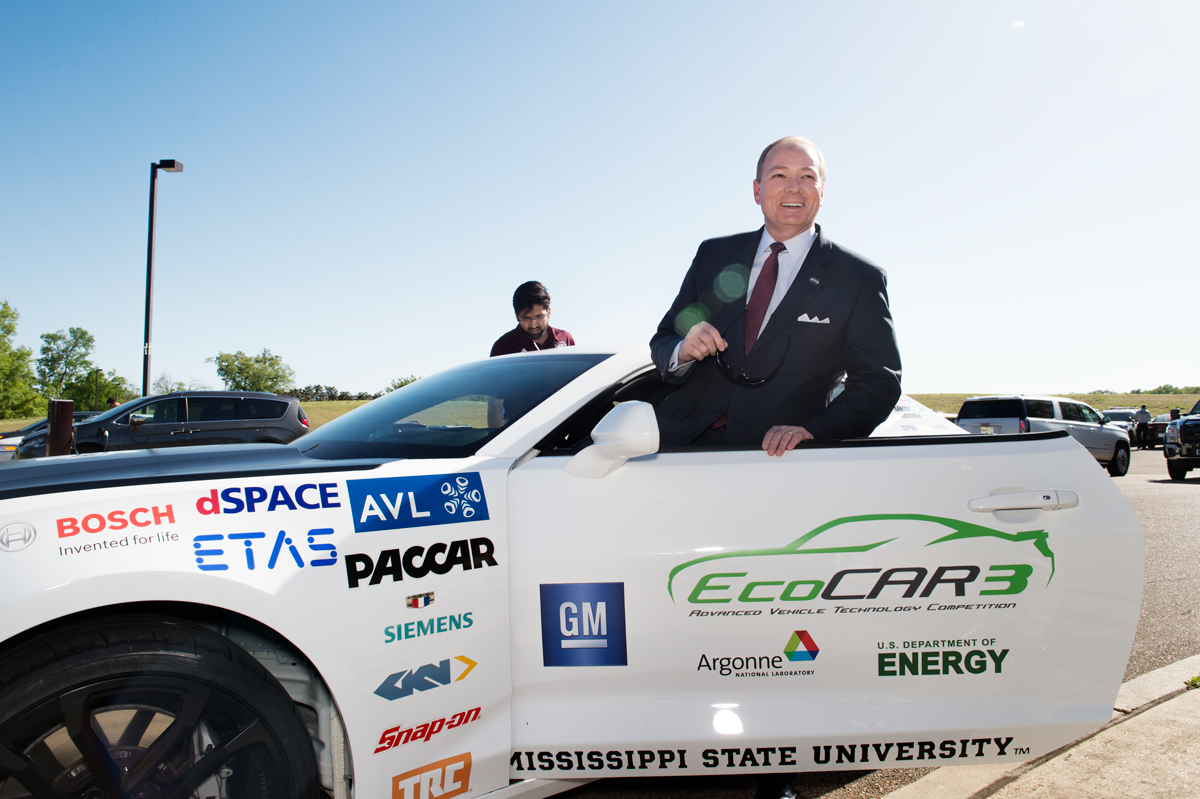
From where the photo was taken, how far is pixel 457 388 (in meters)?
2.47

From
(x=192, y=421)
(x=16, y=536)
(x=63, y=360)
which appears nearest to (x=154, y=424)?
(x=192, y=421)

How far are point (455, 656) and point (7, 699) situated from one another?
0.83m

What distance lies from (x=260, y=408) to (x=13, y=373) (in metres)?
62.8

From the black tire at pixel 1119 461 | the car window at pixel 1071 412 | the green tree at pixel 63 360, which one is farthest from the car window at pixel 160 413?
the green tree at pixel 63 360

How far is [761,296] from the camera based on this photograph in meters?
2.38

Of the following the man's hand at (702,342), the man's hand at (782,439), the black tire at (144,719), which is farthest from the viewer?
the man's hand at (702,342)

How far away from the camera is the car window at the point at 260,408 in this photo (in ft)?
43.5

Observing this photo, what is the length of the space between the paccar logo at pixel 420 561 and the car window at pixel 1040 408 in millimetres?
16056

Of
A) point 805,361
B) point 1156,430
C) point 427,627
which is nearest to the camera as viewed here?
point 427,627

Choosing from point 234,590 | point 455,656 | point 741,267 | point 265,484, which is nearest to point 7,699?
point 234,590

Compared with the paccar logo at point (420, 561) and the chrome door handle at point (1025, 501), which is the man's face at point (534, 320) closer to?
the paccar logo at point (420, 561)

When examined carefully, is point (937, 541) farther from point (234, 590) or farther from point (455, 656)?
point (234, 590)

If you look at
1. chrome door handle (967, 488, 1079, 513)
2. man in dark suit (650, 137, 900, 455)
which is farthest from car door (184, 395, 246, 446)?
chrome door handle (967, 488, 1079, 513)

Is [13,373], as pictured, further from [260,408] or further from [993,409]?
[993,409]
